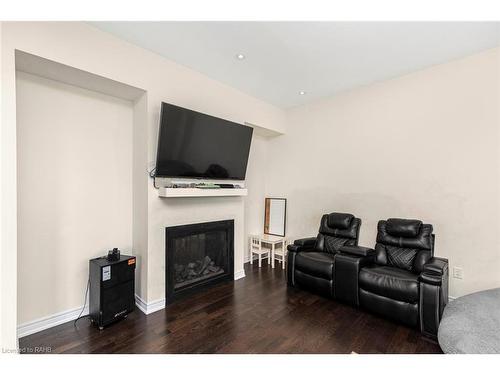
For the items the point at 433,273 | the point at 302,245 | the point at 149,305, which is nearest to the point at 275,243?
the point at 302,245

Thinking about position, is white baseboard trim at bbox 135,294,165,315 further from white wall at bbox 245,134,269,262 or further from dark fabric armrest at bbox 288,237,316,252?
white wall at bbox 245,134,269,262

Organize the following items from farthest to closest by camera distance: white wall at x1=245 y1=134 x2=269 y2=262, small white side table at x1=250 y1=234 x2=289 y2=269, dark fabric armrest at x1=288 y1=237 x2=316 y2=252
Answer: white wall at x1=245 y1=134 x2=269 y2=262 → small white side table at x1=250 y1=234 x2=289 y2=269 → dark fabric armrest at x1=288 y1=237 x2=316 y2=252

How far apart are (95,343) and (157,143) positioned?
1.89 metres

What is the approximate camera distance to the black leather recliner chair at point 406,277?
6.89 ft

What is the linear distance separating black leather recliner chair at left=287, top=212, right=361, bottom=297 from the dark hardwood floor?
0.76 feet

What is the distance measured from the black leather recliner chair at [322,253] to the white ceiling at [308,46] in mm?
1941

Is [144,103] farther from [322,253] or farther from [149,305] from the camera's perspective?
[322,253]

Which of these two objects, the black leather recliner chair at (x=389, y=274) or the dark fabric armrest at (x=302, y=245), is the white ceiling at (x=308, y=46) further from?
the dark fabric armrest at (x=302, y=245)

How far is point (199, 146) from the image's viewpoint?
283cm

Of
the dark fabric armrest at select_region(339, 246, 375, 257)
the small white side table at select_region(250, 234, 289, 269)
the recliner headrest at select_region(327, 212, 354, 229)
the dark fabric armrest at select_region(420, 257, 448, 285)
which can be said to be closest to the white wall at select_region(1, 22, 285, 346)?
the small white side table at select_region(250, 234, 289, 269)

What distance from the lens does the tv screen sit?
2510 mm

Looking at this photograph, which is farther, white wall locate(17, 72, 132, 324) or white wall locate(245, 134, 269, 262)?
white wall locate(245, 134, 269, 262)
